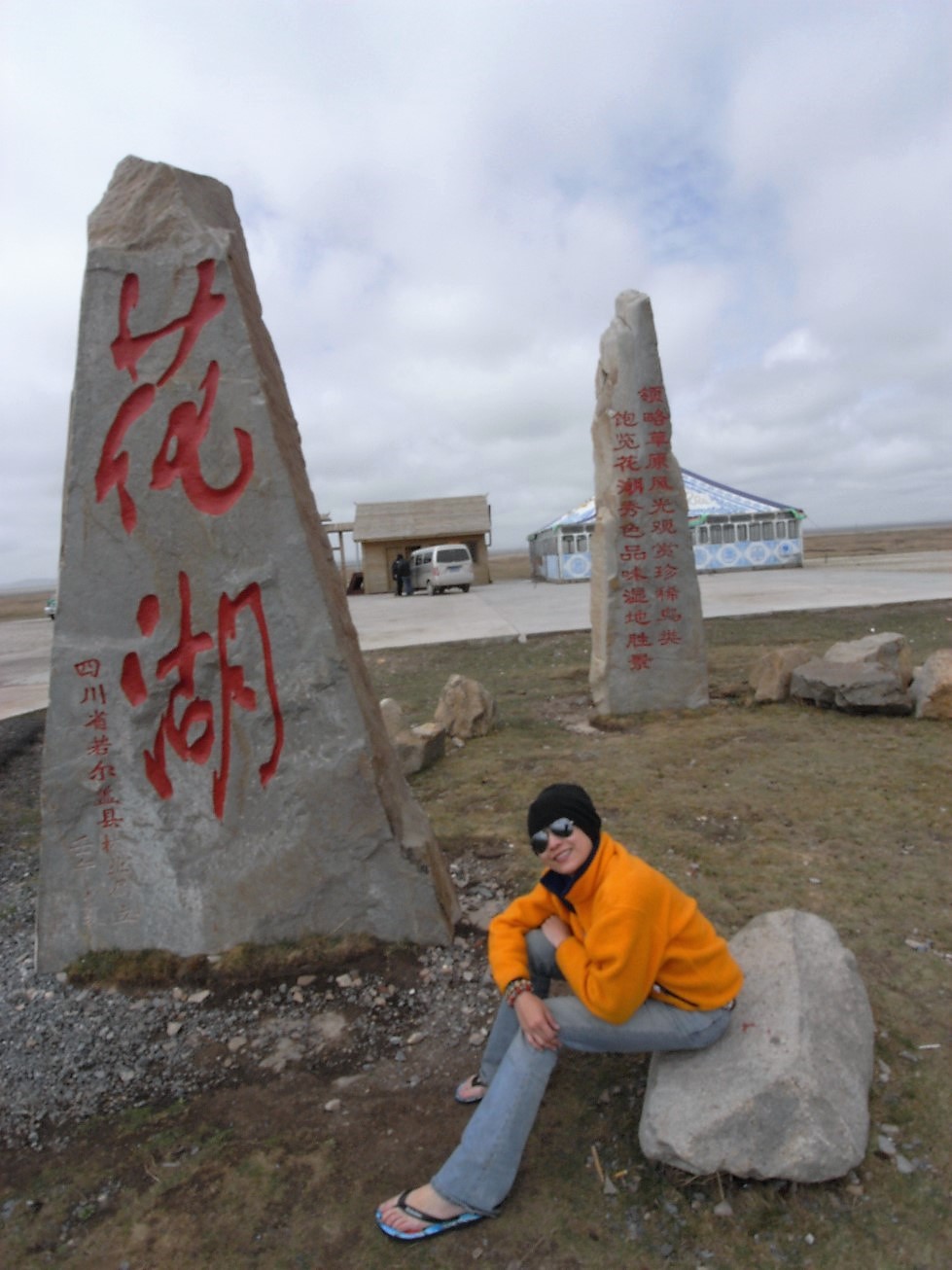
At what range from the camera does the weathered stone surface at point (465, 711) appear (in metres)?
6.97

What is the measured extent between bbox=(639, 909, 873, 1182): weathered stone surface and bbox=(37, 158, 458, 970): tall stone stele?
4.66ft

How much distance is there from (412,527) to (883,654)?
69.5ft

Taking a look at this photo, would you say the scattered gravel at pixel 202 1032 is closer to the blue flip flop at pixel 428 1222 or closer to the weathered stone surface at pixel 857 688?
the blue flip flop at pixel 428 1222

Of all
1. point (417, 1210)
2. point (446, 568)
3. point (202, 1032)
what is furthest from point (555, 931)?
point (446, 568)

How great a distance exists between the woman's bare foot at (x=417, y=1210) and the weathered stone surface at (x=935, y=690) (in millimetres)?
5617

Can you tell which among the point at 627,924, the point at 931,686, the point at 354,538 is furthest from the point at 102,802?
the point at 354,538

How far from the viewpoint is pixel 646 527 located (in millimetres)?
7359

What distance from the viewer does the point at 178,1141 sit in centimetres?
250

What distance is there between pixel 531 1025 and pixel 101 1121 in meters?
1.54

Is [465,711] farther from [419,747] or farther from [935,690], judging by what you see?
[935,690]

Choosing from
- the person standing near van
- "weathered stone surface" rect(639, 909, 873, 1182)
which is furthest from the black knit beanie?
the person standing near van

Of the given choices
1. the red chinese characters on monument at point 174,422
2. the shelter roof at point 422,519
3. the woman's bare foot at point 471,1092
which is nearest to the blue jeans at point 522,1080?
the woman's bare foot at point 471,1092

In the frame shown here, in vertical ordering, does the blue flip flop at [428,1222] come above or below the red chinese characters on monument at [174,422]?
below

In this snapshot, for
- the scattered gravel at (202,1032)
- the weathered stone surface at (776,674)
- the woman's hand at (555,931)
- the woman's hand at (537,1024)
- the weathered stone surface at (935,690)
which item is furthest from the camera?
the weathered stone surface at (776,674)
